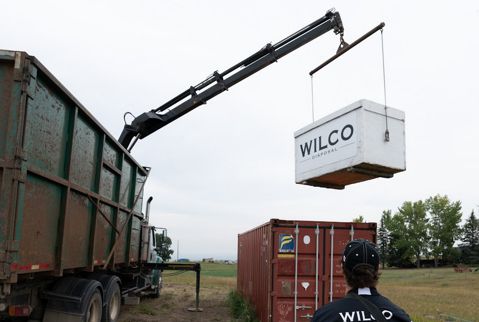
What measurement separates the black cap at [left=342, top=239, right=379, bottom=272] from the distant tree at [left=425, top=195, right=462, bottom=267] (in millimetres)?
76609

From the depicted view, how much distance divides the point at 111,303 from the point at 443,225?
72358 millimetres

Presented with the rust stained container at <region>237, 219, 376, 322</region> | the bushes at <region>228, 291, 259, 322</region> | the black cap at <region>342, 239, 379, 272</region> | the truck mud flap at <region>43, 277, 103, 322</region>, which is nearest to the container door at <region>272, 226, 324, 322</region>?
the rust stained container at <region>237, 219, 376, 322</region>

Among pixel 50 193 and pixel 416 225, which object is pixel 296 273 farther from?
pixel 416 225

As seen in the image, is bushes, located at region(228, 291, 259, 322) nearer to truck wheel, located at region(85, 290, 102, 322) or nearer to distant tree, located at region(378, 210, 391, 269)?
truck wheel, located at region(85, 290, 102, 322)

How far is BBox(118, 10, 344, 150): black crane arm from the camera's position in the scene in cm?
1205

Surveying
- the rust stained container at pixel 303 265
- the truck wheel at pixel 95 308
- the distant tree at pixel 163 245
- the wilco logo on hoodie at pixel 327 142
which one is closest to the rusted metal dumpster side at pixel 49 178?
the truck wheel at pixel 95 308

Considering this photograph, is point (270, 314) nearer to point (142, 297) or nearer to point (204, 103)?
point (204, 103)

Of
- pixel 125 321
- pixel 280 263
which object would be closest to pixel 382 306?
pixel 280 263

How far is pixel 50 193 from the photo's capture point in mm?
5977

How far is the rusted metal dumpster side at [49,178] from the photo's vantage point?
200 inches

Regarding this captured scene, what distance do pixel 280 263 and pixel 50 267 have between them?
4.30 metres

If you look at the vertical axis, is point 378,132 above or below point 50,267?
above

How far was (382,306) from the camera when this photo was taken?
241 cm

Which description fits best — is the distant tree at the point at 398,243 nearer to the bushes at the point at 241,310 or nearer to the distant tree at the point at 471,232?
the distant tree at the point at 471,232
